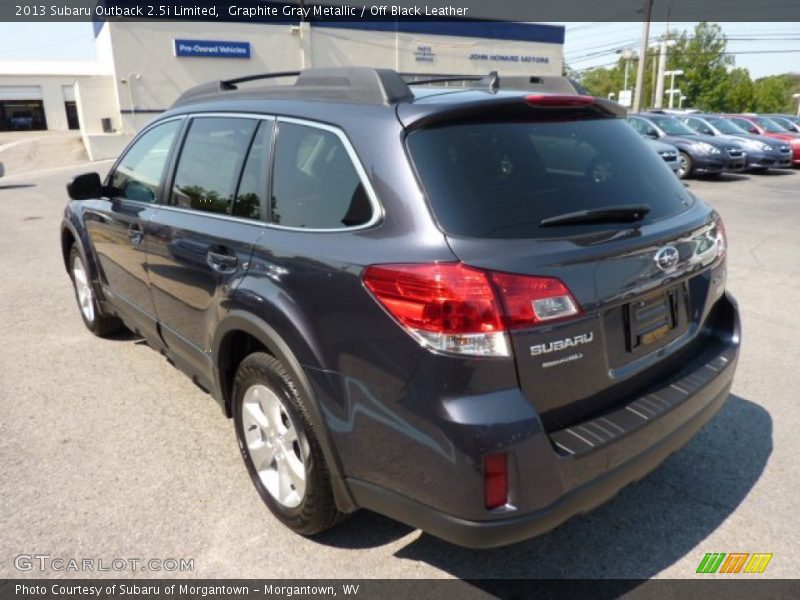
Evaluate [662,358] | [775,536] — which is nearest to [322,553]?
[662,358]

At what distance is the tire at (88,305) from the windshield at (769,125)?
22.2 metres

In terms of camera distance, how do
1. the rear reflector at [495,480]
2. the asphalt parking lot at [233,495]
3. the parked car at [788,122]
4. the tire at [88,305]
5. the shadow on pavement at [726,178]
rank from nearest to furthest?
the rear reflector at [495,480], the asphalt parking lot at [233,495], the tire at [88,305], the shadow on pavement at [726,178], the parked car at [788,122]

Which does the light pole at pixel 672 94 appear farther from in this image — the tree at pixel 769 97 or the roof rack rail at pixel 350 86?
the roof rack rail at pixel 350 86

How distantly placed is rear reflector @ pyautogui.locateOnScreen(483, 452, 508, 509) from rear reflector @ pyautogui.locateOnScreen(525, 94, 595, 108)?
4.46 feet

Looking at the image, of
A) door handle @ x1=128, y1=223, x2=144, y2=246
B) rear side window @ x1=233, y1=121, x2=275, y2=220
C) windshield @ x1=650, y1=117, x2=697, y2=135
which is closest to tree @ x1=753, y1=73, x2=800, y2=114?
windshield @ x1=650, y1=117, x2=697, y2=135

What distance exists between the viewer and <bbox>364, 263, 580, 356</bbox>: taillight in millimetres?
1955

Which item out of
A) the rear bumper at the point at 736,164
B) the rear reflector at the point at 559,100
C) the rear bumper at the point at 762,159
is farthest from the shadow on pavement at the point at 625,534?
the rear bumper at the point at 762,159

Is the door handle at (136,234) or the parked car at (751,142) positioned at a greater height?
the door handle at (136,234)

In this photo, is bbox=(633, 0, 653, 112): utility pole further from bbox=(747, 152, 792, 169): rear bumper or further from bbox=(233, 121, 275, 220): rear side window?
bbox=(233, 121, 275, 220): rear side window

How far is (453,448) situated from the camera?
1944mm

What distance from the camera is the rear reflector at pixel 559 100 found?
2.46 meters

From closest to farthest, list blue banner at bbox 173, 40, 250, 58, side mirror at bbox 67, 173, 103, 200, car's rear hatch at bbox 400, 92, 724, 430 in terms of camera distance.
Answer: car's rear hatch at bbox 400, 92, 724, 430 < side mirror at bbox 67, 173, 103, 200 < blue banner at bbox 173, 40, 250, 58

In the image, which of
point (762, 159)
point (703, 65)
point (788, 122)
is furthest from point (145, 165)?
point (703, 65)

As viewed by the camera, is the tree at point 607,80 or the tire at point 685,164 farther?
the tree at point 607,80
